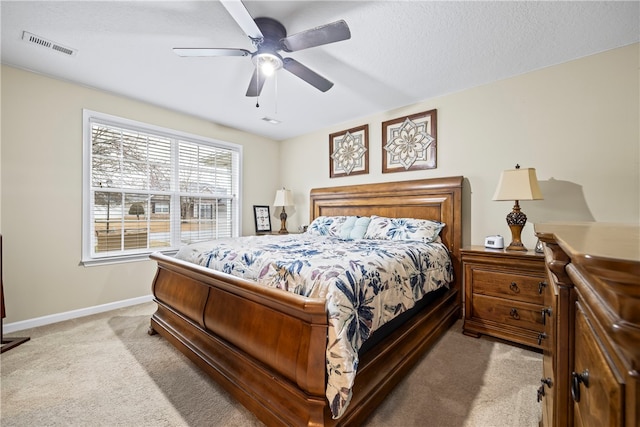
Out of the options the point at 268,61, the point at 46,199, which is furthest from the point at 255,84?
the point at 46,199

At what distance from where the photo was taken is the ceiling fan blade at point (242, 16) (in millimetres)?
1500

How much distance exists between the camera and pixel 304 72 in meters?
2.24

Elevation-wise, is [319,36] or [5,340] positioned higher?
[319,36]

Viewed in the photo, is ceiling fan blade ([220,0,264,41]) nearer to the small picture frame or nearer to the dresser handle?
the dresser handle

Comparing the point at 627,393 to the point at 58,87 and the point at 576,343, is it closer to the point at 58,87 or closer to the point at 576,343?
the point at 576,343

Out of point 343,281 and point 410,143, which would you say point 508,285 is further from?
point 410,143

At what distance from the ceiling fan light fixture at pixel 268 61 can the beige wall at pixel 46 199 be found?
88.8 inches

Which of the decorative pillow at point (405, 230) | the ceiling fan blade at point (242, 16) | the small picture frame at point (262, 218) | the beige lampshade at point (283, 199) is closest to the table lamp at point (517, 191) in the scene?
the decorative pillow at point (405, 230)

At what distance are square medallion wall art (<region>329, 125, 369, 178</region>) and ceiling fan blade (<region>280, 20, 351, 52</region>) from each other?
221 cm

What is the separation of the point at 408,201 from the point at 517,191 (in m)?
1.21

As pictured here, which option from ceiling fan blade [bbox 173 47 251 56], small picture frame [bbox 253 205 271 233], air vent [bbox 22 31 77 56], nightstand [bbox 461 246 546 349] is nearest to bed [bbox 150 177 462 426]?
nightstand [bbox 461 246 546 349]

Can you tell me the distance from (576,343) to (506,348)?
6.02 ft

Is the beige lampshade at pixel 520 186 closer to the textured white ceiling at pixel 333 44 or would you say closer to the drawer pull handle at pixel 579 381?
the textured white ceiling at pixel 333 44

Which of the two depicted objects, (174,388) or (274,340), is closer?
(274,340)
